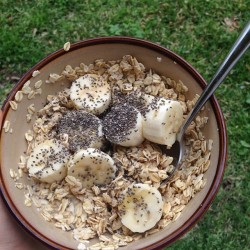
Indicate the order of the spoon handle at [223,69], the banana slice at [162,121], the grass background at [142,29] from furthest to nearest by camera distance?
the grass background at [142,29] → the banana slice at [162,121] → the spoon handle at [223,69]

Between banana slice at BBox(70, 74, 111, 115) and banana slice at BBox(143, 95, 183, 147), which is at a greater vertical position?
banana slice at BBox(143, 95, 183, 147)

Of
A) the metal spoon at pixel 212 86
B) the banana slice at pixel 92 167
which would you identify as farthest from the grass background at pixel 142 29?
the banana slice at pixel 92 167

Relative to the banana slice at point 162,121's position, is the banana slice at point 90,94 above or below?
below

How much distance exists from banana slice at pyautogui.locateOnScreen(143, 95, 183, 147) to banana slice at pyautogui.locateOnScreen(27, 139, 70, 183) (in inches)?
7.1

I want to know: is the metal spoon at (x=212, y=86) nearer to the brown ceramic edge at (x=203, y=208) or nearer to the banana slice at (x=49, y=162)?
the brown ceramic edge at (x=203, y=208)

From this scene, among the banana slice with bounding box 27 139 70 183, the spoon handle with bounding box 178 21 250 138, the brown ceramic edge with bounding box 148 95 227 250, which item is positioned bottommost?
the banana slice with bounding box 27 139 70 183

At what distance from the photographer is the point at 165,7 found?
1623 millimetres

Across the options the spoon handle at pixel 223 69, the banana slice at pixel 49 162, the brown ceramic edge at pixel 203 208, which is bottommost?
the banana slice at pixel 49 162

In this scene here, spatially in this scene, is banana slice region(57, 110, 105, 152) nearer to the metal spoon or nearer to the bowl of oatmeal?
the bowl of oatmeal

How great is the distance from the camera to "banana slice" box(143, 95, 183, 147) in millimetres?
1001

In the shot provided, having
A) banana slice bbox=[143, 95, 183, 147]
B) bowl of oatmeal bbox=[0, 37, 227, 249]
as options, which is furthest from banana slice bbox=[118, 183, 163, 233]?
banana slice bbox=[143, 95, 183, 147]

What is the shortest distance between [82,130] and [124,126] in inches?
3.7

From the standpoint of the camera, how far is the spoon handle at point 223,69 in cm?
89

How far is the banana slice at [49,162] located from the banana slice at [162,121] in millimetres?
181
